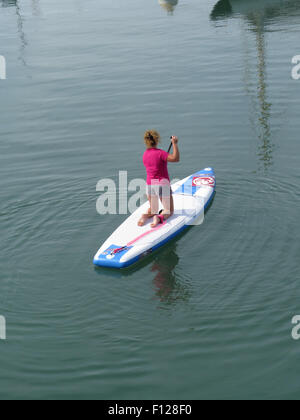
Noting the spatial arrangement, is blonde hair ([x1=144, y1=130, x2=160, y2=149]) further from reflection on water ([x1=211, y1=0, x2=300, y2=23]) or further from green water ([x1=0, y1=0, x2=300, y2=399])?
reflection on water ([x1=211, y1=0, x2=300, y2=23])

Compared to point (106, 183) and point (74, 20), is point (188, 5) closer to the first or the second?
point (74, 20)

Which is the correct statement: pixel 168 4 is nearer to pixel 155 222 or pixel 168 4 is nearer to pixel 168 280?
pixel 155 222

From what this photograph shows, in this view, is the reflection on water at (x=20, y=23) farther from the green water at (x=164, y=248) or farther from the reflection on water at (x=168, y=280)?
the reflection on water at (x=168, y=280)

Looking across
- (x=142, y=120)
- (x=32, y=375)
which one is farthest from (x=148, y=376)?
(x=142, y=120)

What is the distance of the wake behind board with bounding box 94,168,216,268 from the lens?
1144 cm

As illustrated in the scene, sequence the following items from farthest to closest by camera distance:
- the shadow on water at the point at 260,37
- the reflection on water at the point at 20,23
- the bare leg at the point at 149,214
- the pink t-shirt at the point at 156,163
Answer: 1. the reflection on water at the point at 20,23
2. the shadow on water at the point at 260,37
3. the bare leg at the point at 149,214
4. the pink t-shirt at the point at 156,163

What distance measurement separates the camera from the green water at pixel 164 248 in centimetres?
877

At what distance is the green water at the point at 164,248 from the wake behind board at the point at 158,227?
22cm

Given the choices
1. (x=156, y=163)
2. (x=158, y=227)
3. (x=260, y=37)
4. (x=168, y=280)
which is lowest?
(x=168, y=280)

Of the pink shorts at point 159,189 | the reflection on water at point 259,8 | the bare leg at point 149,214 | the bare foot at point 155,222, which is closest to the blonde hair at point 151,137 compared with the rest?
the pink shorts at point 159,189

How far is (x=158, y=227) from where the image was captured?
40.5 feet

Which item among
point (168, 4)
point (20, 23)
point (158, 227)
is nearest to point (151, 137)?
point (158, 227)

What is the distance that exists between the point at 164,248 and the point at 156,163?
165 cm

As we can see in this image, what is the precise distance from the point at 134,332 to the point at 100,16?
2825cm
